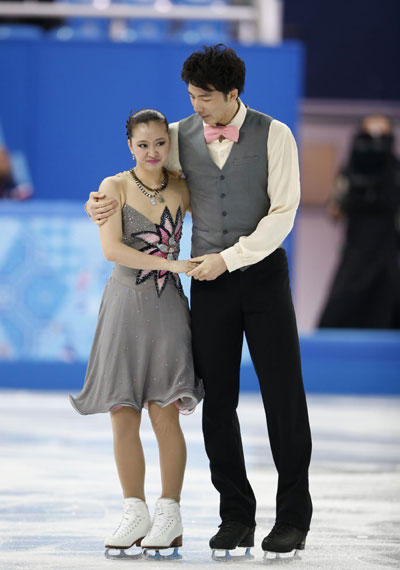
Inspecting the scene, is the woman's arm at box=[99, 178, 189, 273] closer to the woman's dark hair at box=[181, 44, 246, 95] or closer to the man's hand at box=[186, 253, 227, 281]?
the man's hand at box=[186, 253, 227, 281]

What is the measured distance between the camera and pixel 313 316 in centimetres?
973

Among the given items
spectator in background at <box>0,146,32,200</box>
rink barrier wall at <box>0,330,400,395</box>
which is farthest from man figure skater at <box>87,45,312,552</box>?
spectator in background at <box>0,146,32,200</box>

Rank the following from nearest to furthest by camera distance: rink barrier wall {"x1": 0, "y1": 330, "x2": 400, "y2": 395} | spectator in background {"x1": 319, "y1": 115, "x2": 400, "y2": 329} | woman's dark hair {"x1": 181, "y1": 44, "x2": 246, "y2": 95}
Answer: woman's dark hair {"x1": 181, "y1": 44, "x2": 246, "y2": 95}
rink barrier wall {"x1": 0, "y1": 330, "x2": 400, "y2": 395}
spectator in background {"x1": 319, "y1": 115, "x2": 400, "y2": 329}

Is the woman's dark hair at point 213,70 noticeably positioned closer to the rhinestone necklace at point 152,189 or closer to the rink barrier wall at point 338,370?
the rhinestone necklace at point 152,189

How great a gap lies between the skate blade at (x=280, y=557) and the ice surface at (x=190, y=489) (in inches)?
0.9

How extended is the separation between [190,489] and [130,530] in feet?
3.03

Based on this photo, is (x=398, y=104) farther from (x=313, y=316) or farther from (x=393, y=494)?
(x=393, y=494)

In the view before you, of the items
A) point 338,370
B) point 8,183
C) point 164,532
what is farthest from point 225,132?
point 8,183

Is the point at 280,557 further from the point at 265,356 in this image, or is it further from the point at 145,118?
the point at 145,118

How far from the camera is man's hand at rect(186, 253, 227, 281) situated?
8.45 feet

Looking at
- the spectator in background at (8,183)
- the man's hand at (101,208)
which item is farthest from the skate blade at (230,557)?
the spectator in background at (8,183)

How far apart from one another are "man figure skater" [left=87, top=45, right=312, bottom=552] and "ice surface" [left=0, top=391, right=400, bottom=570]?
208 millimetres

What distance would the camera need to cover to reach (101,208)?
2666 millimetres

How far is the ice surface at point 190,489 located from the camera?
2693 millimetres
